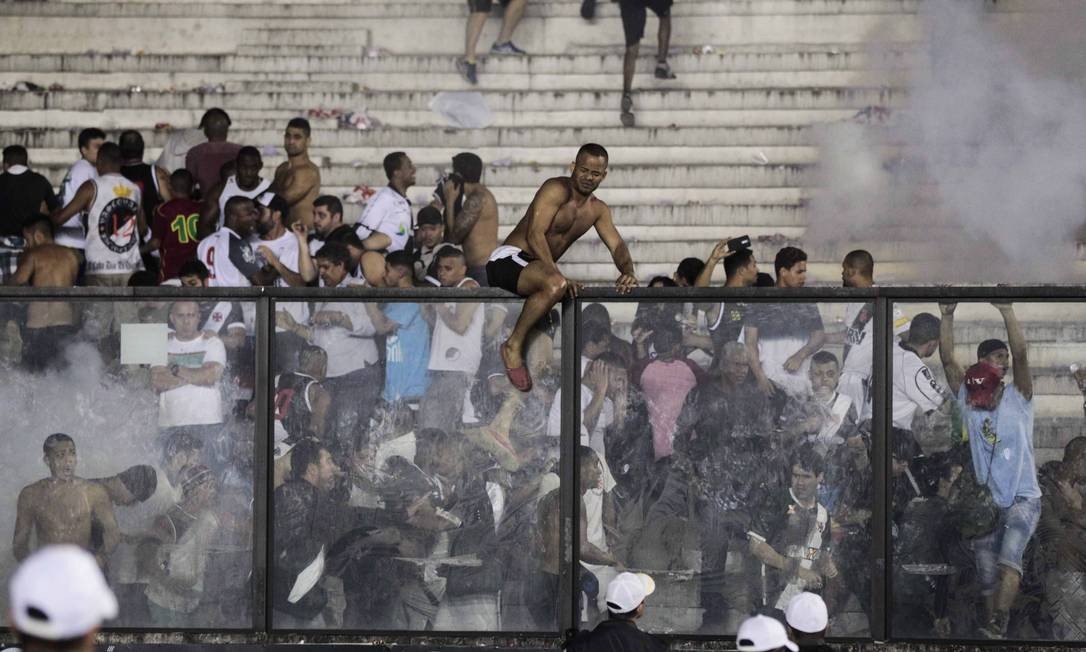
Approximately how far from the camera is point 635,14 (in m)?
15.9

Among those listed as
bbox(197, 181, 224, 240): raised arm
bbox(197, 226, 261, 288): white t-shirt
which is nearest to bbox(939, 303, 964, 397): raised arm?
bbox(197, 226, 261, 288): white t-shirt

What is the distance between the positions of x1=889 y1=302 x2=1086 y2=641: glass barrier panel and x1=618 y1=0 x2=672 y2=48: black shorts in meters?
7.57

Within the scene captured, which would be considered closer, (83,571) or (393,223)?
(83,571)

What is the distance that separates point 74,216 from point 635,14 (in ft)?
18.9

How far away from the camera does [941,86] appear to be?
1587cm

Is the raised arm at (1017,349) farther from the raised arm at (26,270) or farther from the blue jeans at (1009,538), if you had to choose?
the raised arm at (26,270)

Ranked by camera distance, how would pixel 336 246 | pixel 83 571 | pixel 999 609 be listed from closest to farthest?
pixel 83 571 → pixel 999 609 → pixel 336 246

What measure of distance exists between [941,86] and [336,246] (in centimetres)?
703

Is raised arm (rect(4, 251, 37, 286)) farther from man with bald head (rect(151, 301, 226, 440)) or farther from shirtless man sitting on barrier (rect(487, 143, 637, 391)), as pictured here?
shirtless man sitting on barrier (rect(487, 143, 637, 391))

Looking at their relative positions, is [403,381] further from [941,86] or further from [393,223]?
[941,86]

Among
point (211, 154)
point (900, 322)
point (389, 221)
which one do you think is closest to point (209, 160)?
point (211, 154)

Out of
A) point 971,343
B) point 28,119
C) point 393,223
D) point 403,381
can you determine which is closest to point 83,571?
point 403,381

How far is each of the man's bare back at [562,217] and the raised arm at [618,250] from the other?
0.04 metres

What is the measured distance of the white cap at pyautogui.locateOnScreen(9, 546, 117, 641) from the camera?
377cm
